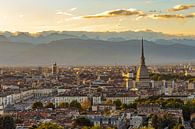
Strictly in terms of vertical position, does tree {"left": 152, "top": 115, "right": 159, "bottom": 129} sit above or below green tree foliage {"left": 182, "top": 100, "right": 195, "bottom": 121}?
above

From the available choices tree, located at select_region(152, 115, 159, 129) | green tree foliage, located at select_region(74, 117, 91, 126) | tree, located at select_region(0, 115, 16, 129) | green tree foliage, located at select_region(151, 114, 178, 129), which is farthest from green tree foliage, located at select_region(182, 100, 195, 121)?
tree, located at select_region(0, 115, 16, 129)

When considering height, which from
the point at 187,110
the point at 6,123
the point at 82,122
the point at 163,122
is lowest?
the point at 187,110

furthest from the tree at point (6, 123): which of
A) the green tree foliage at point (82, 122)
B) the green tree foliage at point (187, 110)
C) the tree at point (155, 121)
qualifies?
the green tree foliage at point (187, 110)

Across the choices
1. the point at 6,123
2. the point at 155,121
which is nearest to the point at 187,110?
the point at 155,121

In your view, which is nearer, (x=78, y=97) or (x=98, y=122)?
(x=98, y=122)

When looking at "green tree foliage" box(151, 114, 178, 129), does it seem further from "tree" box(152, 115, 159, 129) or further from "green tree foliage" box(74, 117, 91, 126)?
"green tree foliage" box(74, 117, 91, 126)

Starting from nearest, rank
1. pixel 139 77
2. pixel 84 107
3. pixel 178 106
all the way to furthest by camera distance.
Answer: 1. pixel 178 106
2. pixel 84 107
3. pixel 139 77

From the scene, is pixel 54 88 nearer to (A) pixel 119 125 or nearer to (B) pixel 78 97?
(B) pixel 78 97

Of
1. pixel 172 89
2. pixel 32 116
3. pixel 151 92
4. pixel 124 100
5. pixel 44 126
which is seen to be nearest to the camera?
pixel 44 126

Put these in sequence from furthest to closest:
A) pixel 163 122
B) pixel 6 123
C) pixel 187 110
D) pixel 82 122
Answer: pixel 187 110
pixel 163 122
pixel 82 122
pixel 6 123

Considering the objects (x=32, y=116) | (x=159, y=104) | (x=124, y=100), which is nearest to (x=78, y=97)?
(x=124, y=100)

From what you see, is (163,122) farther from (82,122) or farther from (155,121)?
(82,122)
